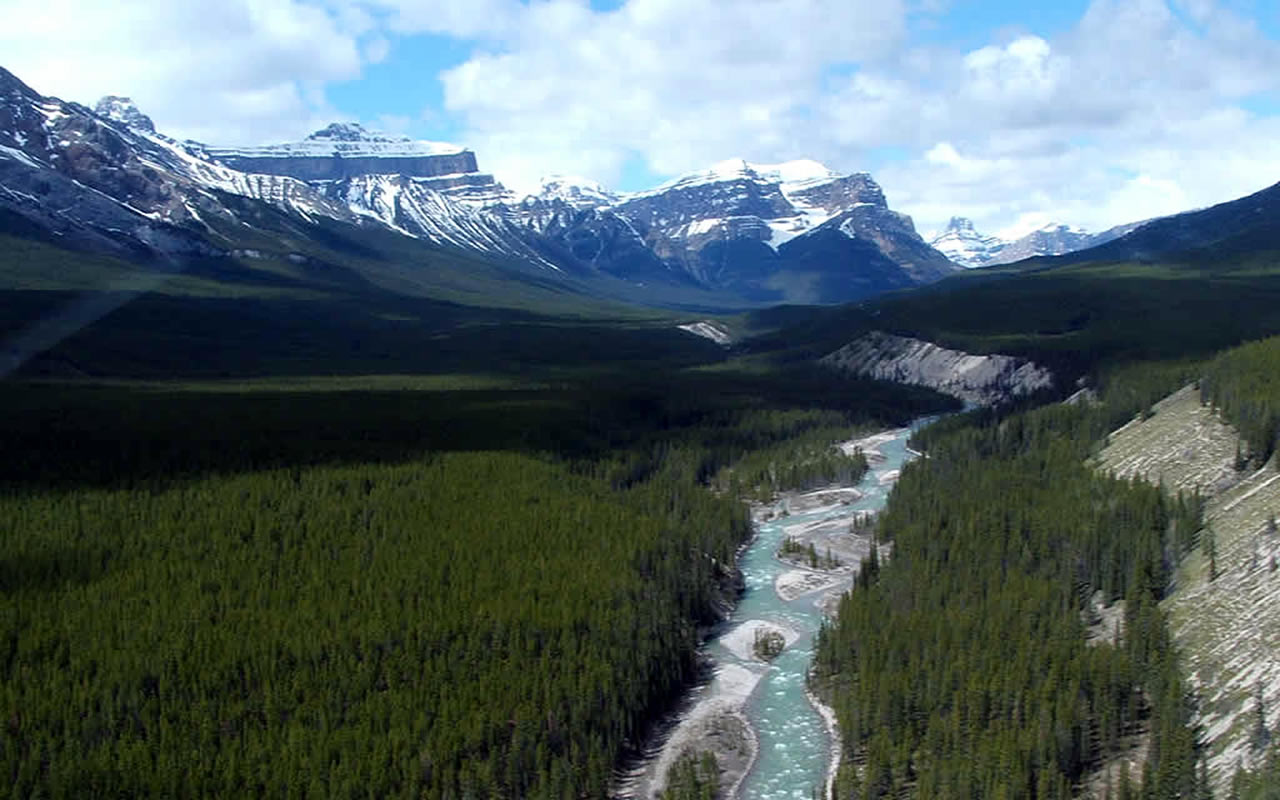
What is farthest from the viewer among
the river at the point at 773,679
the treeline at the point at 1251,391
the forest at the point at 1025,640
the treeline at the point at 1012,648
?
the treeline at the point at 1251,391

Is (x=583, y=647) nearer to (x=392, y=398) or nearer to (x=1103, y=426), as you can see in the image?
(x=1103, y=426)

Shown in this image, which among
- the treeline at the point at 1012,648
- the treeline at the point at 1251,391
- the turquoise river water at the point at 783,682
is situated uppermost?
the treeline at the point at 1251,391

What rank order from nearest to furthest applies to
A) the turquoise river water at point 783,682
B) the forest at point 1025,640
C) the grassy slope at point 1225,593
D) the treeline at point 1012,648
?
the forest at point 1025,640 < the treeline at point 1012,648 < the grassy slope at point 1225,593 < the turquoise river water at point 783,682

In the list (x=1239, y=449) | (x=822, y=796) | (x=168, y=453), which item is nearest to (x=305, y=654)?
(x=822, y=796)

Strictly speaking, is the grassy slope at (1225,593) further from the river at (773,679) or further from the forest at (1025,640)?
the river at (773,679)

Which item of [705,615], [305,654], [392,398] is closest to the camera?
[305,654]

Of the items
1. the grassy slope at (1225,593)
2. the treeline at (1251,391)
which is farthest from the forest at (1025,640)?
the grassy slope at (1225,593)
